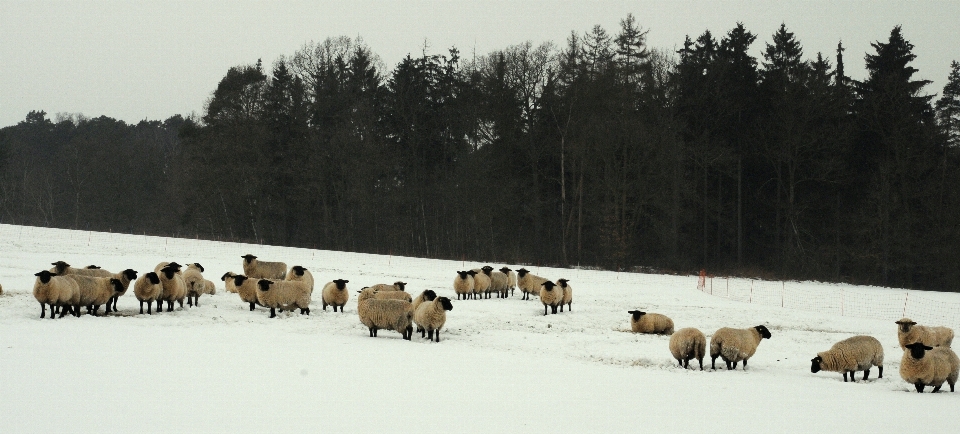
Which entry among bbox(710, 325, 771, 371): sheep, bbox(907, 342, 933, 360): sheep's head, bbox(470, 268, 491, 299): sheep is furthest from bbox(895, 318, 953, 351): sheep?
bbox(470, 268, 491, 299): sheep

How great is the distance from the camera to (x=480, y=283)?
26844mm

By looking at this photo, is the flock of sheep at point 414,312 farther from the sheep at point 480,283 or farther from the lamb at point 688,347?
the sheep at point 480,283

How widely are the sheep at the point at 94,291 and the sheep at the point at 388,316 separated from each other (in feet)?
22.5

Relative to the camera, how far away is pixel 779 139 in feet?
157

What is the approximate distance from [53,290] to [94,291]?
1110 millimetres

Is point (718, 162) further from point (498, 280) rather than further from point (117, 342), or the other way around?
point (117, 342)

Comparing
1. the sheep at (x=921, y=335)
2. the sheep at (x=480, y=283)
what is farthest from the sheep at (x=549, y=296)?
the sheep at (x=921, y=335)

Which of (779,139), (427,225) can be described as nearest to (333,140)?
(427,225)

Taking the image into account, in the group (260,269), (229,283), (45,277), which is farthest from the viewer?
(260,269)

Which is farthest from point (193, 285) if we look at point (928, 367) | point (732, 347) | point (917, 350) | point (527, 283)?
point (928, 367)

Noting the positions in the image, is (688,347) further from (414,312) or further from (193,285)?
(193,285)

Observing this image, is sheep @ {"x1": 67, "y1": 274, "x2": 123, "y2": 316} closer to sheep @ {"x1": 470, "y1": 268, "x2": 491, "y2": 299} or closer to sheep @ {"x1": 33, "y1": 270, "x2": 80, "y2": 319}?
sheep @ {"x1": 33, "y1": 270, "x2": 80, "y2": 319}

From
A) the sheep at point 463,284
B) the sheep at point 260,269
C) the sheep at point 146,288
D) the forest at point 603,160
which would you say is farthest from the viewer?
the forest at point 603,160

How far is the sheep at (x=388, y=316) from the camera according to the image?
55.8 feet
